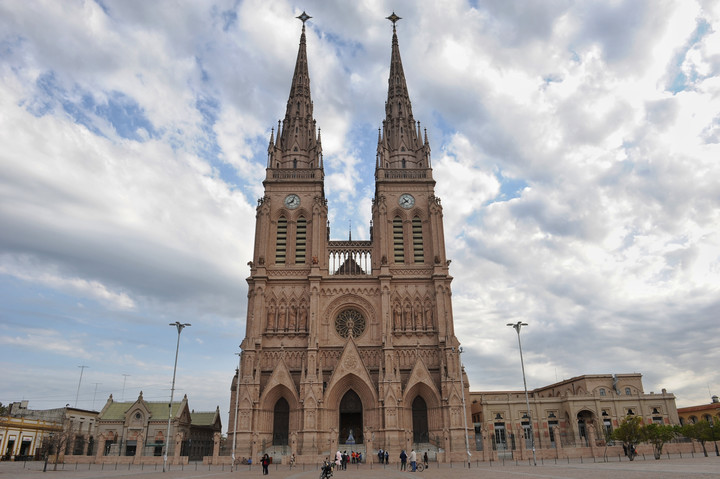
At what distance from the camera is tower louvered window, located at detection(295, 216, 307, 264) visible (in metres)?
58.6

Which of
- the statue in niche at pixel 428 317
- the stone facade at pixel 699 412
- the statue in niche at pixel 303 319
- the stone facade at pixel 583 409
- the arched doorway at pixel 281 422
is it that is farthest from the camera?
the stone facade at pixel 699 412

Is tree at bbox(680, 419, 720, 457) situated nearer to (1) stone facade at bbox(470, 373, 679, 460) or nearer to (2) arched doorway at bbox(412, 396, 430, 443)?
(1) stone facade at bbox(470, 373, 679, 460)

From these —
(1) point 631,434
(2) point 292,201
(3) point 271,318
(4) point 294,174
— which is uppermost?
(4) point 294,174

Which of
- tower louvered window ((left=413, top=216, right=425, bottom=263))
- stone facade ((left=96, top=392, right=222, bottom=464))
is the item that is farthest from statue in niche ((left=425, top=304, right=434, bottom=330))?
stone facade ((left=96, top=392, right=222, bottom=464))

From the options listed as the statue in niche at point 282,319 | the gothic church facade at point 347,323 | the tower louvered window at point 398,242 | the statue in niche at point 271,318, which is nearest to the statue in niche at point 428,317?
the gothic church facade at point 347,323

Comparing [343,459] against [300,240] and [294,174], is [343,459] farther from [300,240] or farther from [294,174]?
[294,174]

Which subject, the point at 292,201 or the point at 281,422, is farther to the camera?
the point at 292,201

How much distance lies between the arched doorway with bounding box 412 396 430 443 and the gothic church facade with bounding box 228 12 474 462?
0.35 ft

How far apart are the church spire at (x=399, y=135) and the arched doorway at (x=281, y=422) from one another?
3157 centimetres

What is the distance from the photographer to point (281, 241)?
194ft

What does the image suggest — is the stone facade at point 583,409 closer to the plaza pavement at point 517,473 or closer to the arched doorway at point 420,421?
the arched doorway at point 420,421

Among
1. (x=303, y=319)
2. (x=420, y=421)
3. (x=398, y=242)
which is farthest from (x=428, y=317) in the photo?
(x=303, y=319)

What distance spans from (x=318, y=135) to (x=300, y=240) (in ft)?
52.8

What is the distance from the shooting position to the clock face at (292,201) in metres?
→ 61.0
